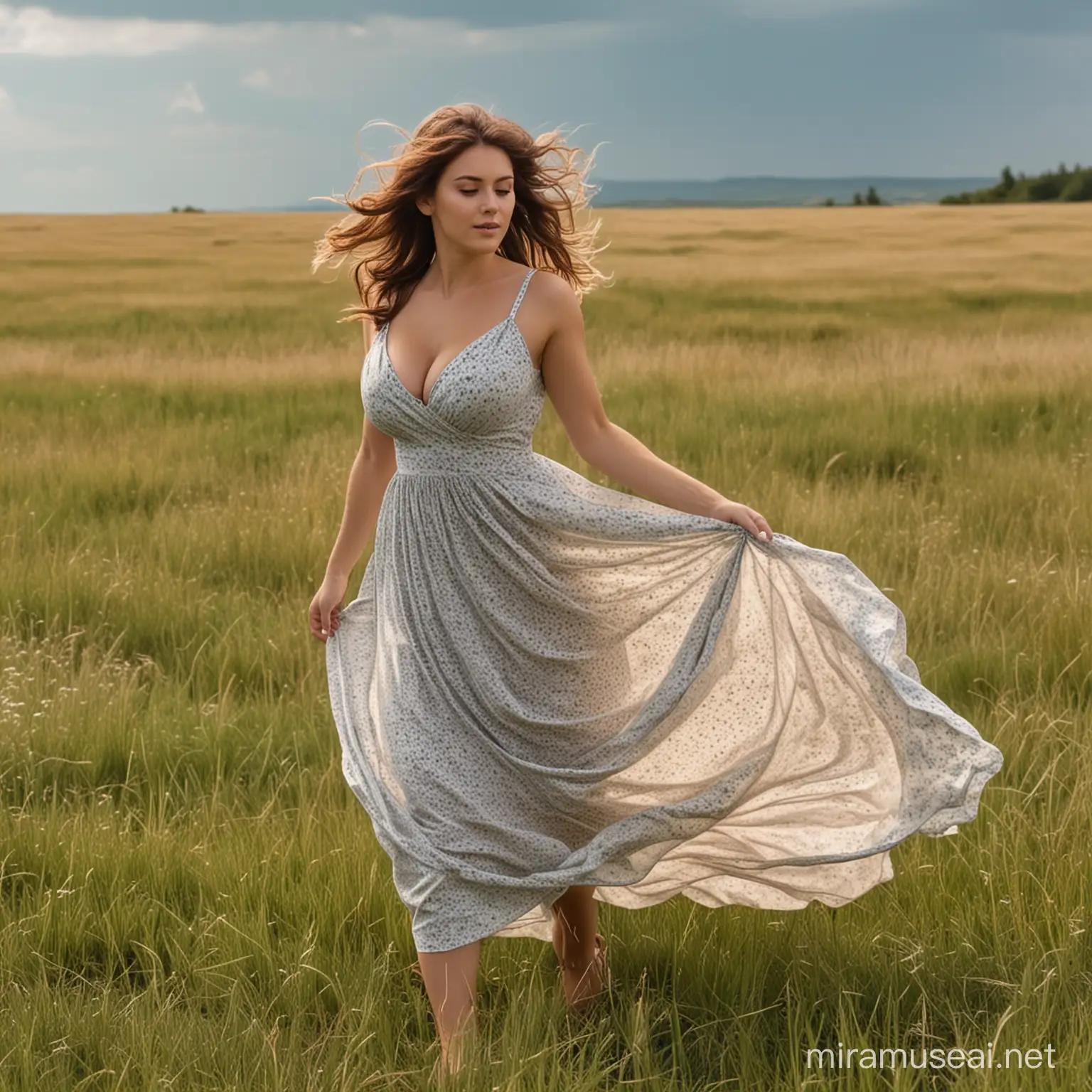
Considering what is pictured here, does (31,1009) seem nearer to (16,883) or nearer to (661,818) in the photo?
(16,883)

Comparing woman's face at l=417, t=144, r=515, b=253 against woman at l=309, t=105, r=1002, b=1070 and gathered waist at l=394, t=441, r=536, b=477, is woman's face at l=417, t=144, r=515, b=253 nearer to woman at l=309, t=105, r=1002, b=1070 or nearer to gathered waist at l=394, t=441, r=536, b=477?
woman at l=309, t=105, r=1002, b=1070

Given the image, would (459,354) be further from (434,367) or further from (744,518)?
(744,518)

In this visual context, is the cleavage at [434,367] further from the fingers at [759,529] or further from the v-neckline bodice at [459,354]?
the fingers at [759,529]

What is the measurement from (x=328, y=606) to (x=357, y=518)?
0.21 metres

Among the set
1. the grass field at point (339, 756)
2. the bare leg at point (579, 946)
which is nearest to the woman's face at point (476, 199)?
the bare leg at point (579, 946)

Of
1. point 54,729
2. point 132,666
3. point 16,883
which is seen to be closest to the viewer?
point 16,883

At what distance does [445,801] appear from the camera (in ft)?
9.42

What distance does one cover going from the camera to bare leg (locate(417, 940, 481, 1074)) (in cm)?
282

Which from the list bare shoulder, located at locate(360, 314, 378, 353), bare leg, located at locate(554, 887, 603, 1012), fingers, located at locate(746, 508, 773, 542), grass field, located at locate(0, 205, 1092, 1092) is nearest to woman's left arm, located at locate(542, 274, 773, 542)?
fingers, located at locate(746, 508, 773, 542)

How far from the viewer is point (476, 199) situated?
306 centimetres

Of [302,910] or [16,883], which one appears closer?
[302,910]

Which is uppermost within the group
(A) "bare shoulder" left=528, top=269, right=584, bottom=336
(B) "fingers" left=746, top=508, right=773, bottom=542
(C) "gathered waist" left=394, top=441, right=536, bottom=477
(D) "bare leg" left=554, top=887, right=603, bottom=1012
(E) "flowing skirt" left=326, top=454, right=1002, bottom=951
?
(A) "bare shoulder" left=528, top=269, right=584, bottom=336

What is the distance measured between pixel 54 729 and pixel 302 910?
137 cm

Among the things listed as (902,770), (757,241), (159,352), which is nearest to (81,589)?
(902,770)
